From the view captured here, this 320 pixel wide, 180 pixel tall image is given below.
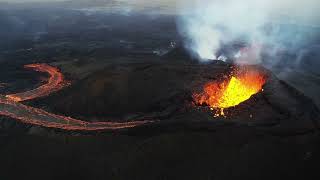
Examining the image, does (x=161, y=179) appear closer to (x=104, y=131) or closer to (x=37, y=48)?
(x=104, y=131)

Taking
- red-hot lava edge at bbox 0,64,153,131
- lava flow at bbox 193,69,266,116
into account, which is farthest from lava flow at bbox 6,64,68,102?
lava flow at bbox 193,69,266,116

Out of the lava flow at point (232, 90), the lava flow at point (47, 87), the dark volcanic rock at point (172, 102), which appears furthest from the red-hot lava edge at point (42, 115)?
the lava flow at point (232, 90)

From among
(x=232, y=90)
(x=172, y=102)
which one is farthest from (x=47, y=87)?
(x=232, y=90)

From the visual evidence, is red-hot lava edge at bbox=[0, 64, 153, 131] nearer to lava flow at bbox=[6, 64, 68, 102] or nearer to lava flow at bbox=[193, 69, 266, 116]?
lava flow at bbox=[6, 64, 68, 102]

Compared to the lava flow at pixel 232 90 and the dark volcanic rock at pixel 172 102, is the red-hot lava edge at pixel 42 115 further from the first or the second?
the lava flow at pixel 232 90

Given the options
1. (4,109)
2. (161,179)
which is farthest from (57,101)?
(161,179)

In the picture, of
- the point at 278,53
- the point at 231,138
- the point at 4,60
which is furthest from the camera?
the point at 278,53
